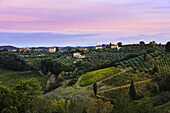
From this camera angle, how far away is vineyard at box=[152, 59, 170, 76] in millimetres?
51750

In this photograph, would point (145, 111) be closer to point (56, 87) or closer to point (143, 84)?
point (143, 84)

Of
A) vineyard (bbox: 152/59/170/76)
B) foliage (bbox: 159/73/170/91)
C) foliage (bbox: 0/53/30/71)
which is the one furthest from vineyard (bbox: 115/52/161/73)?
foliage (bbox: 0/53/30/71)

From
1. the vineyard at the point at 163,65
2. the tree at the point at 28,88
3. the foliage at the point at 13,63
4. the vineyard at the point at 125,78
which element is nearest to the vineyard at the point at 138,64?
the vineyard at the point at 163,65

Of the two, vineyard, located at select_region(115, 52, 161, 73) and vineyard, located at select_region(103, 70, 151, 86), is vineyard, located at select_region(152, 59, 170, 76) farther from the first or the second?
vineyard, located at select_region(103, 70, 151, 86)

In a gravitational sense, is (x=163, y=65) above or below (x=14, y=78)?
above

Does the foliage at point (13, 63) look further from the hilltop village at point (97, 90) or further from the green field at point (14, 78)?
the green field at point (14, 78)

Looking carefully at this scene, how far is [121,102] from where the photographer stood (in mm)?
25266

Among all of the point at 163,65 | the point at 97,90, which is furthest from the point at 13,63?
the point at 163,65

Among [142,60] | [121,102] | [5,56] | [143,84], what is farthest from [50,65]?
[121,102]

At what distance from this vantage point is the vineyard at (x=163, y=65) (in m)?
51.8

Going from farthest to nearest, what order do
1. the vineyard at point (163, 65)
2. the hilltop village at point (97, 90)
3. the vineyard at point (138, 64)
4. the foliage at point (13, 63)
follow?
1. the foliage at point (13, 63)
2. the vineyard at point (138, 64)
3. the vineyard at point (163, 65)
4. the hilltop village at point (97, 90)

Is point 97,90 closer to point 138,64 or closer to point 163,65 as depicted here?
point 138,64

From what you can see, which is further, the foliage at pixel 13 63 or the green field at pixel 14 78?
the foliage at pixel 13 63

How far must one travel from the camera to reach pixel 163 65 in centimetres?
5759
